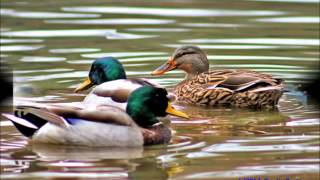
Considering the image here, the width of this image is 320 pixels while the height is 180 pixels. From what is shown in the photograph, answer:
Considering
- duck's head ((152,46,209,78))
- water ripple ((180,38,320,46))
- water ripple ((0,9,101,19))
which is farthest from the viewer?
water ripple ((0,9,101,19))

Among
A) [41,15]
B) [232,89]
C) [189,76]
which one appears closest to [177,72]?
[189,76]

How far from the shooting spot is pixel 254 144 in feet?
39.3

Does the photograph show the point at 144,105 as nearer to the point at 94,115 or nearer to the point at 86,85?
the point at 94,115

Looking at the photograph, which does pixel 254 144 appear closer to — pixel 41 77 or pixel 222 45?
pixel 41 77

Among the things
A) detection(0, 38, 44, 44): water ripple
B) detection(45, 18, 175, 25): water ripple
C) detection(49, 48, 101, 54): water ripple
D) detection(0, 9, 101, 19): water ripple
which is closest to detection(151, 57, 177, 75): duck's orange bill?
detection(49, 48, 101, 54): water ripple

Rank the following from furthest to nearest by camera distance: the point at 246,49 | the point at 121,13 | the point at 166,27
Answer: the point at 121,13 < the point at 166,27 < the point at 246,49

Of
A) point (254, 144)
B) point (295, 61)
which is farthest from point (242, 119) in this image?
point (295, 61)

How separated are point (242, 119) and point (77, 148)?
109 inches

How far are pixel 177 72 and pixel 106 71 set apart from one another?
3.49 metres

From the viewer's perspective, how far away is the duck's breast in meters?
11.7

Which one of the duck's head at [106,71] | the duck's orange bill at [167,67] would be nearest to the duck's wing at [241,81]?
the duck's orange bill at [167,67]

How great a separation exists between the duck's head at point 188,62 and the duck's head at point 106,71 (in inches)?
63.0

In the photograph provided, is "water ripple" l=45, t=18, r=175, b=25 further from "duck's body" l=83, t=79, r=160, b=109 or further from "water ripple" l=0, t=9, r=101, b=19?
"duck's body" l=83, t=79, r=160, b=109

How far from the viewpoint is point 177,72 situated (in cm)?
1764
